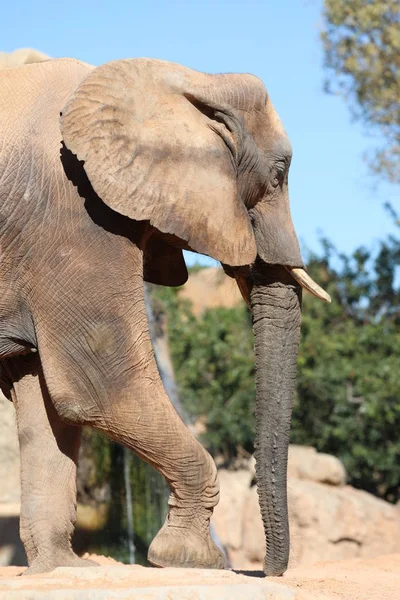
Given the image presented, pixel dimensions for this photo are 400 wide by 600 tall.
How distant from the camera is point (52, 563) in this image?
5.75 meters

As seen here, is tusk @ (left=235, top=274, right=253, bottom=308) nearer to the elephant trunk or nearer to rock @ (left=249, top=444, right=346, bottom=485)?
the elephant trunk

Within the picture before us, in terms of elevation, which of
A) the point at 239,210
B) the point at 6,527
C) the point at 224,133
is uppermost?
the point at 224,133

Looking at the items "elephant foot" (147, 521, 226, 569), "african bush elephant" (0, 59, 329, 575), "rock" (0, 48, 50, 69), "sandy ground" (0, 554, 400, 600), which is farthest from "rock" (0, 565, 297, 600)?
"rock" (0, 48, 50, 69)

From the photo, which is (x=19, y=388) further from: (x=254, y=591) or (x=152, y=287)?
(x=152, y=287)

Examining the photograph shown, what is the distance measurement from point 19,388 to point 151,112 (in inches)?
66.7

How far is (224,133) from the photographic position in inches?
219

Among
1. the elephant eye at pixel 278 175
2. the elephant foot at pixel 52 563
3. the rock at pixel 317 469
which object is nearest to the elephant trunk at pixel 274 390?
the elephant eye at pixel 278 175

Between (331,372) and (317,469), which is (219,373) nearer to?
(331,372)

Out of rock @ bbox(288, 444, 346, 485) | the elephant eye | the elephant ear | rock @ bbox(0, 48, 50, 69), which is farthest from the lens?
rock @ bbox(288, 444, 346, 485)

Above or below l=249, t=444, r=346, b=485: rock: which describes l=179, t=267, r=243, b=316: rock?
below

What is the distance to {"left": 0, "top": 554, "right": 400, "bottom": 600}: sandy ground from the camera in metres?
4.39

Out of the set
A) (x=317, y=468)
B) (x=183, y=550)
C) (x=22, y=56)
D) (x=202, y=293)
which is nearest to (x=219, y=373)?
(x=317, y=468)

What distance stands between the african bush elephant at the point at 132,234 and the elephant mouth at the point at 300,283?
0.01 m

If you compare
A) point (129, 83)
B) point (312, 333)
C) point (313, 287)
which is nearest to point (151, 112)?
point (129, 83)
